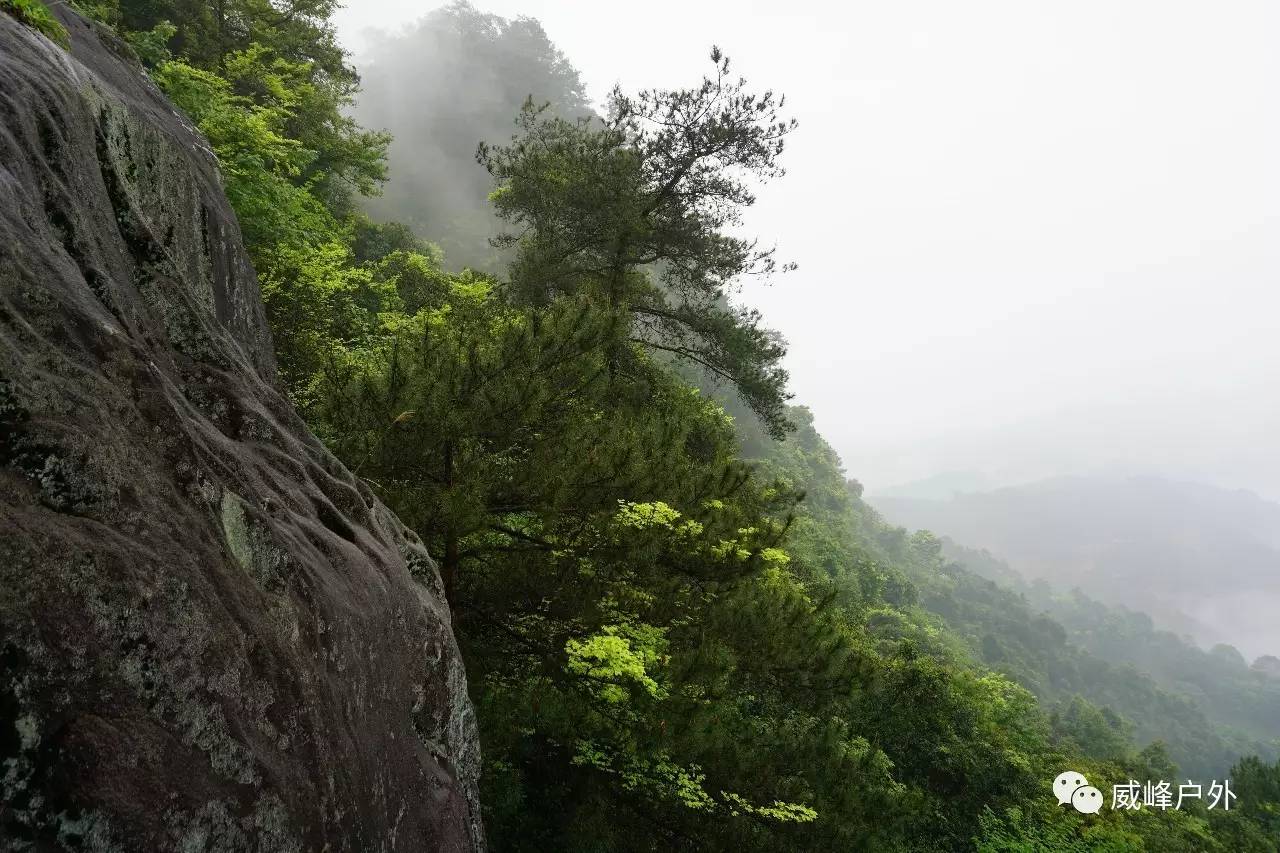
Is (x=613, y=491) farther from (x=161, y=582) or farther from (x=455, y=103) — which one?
(x=455, y=103)

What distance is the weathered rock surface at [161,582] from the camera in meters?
1.69

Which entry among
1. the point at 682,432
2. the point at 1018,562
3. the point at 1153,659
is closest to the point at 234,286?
the point at 682,432

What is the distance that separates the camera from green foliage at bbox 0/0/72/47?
12.8 feet

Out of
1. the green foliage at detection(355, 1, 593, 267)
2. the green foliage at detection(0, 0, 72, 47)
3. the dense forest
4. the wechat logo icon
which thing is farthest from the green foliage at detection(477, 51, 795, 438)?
A: the green foliage at detection(355, 1, 593, 267)

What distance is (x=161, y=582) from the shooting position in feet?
6.76

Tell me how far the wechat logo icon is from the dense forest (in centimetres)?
29

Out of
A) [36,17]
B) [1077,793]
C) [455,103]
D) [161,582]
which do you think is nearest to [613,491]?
[161,582]

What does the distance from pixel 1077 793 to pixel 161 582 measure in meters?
17.1

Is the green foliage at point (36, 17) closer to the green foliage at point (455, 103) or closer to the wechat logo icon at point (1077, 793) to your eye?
the wechat logo icon at point (1077, 793)

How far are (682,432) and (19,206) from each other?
6563 millimetres

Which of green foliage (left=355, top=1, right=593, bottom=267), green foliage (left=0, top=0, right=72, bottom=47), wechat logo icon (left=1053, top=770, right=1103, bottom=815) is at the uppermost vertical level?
green foliage (left=355, top=1, right=593, bottom=267)

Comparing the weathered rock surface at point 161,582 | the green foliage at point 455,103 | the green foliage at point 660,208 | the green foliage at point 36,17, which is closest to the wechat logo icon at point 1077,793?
the green foliage at point 660,208

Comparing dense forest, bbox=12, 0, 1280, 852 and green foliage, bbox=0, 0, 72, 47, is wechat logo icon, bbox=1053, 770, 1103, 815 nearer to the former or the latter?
dense forest, bbox=12, 0, 1280, 852

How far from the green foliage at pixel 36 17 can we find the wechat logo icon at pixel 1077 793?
18523 mm
